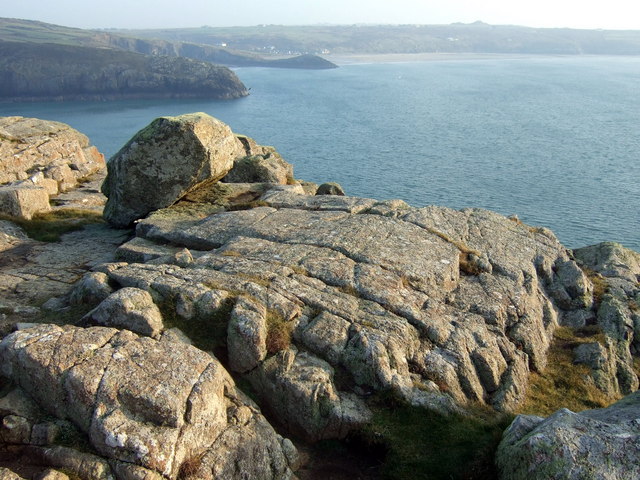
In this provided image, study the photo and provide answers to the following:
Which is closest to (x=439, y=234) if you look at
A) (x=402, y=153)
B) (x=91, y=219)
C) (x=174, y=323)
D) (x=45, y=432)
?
(x=174, y=323)

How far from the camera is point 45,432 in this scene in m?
14.0

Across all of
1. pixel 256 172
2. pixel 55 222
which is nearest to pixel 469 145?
pixel 256 172

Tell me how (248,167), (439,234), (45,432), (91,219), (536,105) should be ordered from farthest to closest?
(536,105), (248,167), (91,219), (439,234), (45,432)

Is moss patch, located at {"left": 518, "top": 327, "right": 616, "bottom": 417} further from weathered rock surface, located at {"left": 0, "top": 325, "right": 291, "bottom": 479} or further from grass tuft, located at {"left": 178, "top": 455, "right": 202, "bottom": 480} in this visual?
grass tuft, located at {"left": 178, "top": 455, "right": 202, "bottom": 480}

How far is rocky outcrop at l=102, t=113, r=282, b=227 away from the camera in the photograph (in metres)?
32.2

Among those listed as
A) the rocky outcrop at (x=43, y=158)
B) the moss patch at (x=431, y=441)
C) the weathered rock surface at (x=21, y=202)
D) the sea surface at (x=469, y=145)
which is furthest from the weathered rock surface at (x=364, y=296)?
the sea surface at (x=469, y=145)

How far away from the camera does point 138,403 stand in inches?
566

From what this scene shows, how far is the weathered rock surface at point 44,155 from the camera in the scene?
4550 cm

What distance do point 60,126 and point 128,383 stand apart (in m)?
50.4

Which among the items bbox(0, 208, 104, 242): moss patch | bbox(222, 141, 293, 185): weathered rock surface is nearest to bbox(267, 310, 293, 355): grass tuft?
bbox(0, 208, 104, 242): moss patch

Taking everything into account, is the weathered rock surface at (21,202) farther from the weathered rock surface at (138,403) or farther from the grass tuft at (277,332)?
the grass tuft at (277,332)

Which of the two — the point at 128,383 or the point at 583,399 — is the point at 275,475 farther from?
the point at 583,399

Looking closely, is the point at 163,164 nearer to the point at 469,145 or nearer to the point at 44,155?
the point at 44,155

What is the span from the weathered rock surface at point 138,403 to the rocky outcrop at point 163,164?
1776 cm
